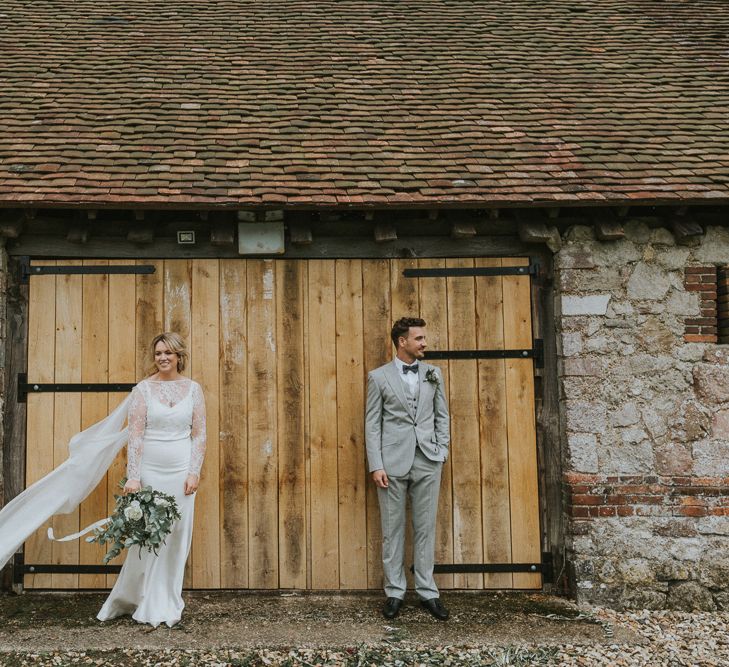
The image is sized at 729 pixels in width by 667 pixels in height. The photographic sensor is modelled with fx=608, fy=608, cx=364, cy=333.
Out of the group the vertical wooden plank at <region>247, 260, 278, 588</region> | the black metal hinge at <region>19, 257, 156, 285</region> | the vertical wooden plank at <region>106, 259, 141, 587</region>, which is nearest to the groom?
the vertical wooden plank at <region>247, 260, 278, 588</region>

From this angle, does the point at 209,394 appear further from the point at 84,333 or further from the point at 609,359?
the point at 609,359

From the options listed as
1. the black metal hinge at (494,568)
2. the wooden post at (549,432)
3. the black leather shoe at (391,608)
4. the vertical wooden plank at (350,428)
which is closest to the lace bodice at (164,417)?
the vertical wooden plank at (350,428)

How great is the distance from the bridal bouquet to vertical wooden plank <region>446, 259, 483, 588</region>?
208 cm

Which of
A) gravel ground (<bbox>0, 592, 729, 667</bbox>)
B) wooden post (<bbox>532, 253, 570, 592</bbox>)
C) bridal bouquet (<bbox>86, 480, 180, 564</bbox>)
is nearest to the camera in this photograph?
gravel ground (<bbox>0, 592, 729, 667</bbox>)

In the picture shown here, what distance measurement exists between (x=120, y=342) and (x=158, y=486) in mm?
1238

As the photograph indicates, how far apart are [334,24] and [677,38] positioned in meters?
3.80

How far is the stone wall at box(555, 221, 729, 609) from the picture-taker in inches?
175

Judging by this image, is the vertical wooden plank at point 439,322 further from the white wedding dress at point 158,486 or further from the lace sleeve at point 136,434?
the lace sleeve at point 136,434

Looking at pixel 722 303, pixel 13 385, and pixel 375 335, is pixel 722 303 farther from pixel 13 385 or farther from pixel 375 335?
pixel 13 385

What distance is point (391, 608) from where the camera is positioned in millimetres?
4148

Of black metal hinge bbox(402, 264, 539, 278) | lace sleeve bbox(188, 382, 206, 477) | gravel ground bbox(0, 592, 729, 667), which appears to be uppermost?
black metal hinge bbox(402, 264, 539, 278)

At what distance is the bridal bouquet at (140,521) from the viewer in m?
3.74

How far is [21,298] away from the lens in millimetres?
4672

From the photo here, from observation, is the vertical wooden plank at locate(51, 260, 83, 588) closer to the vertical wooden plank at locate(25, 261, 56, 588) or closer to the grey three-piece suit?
the vertical wooden plank at locate(25, 261, 56, 588)
